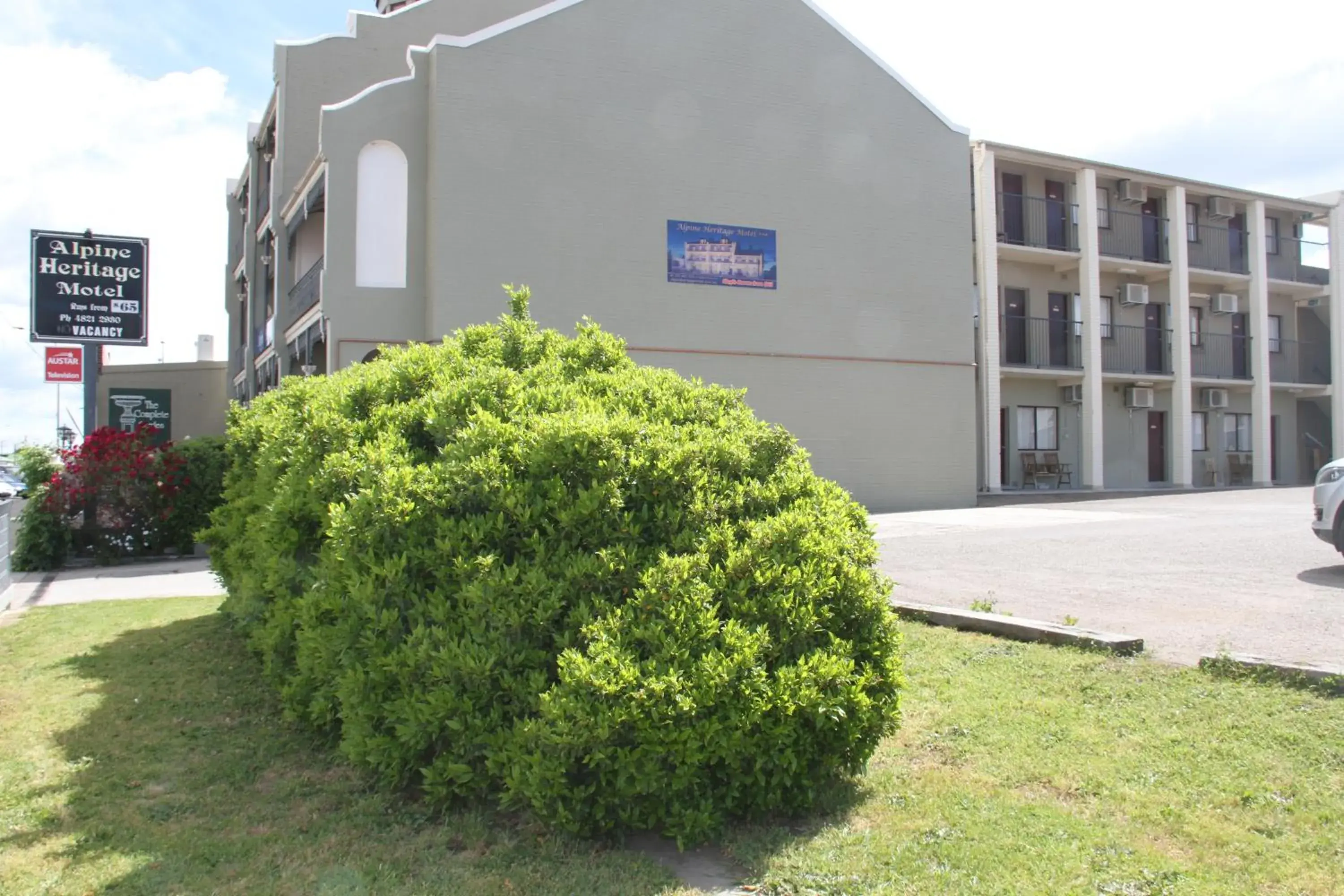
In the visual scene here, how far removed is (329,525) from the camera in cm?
460

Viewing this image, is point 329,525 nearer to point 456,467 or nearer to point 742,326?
point 456,467

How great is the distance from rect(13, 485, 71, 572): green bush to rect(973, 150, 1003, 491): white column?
19.8m

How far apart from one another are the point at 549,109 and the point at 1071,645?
17.0m

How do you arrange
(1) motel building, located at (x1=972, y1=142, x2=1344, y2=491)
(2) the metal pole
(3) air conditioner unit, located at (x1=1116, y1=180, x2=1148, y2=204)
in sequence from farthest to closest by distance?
(3) air conditioner unit, located at (x1=1116, y1=180, x2=1148, y2=204), (1) motel building, located at (x1=972, y1=142, x2=1344, y2=491), (2) the metal pole

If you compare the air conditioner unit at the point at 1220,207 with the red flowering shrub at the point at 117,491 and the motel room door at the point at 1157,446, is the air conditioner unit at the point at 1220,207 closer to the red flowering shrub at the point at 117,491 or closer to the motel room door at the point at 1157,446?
the motel room door at the point at 1157,446

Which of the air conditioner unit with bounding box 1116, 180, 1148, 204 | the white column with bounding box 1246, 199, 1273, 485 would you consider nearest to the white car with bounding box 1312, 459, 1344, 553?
the air conditioner unit with bounding box 1116, 180, 1148, 204

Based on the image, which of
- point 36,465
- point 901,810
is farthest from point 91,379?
point 901,810

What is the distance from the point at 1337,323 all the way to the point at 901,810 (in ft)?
114

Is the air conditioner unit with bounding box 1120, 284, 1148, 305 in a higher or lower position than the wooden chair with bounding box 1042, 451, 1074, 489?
higher

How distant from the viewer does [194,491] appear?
49.0 feet

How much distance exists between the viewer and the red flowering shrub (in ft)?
46.6

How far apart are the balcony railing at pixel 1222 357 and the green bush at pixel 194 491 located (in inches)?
1057

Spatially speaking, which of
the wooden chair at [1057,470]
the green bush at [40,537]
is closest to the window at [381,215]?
the green bush at [40,537]

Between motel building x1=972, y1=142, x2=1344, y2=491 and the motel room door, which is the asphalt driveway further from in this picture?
the motel room door
